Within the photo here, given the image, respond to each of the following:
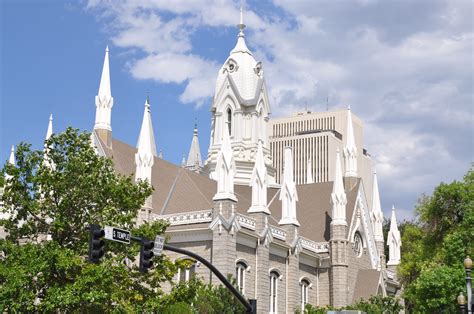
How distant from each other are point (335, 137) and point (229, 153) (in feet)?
423

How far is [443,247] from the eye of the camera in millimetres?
45375

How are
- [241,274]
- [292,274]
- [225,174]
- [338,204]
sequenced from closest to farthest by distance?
[225,174] < [241,274] < [292,274] < [338,204]

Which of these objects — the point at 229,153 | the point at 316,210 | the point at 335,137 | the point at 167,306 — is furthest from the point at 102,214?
the point at 335,137

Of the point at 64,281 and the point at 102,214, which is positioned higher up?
the point at 102,214

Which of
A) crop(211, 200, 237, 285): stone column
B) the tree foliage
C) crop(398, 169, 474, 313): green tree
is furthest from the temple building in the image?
crop(398, 169, 474, 313): green tree

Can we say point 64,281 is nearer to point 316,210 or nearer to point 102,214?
point 102,214

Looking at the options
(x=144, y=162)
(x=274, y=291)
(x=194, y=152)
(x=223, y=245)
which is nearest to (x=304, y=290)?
(x=274, y=291)

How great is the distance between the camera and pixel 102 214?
107 ft

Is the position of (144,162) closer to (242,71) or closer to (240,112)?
(240,112)

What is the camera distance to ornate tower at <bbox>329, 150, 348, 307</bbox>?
2119 inches

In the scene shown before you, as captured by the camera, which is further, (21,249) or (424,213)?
(424,213)

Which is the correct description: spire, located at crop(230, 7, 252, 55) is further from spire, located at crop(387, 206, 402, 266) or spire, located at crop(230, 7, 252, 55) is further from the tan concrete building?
the tan concrete building

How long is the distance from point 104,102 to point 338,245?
61.5 feet

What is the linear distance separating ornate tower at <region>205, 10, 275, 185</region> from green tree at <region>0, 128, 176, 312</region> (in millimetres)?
28206
